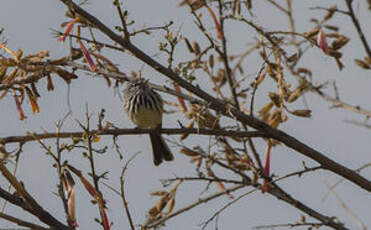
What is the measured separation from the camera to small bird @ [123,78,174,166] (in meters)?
6.81

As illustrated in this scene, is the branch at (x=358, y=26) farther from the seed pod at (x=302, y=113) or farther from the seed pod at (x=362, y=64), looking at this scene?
the seed pod at (x=302, y=113)

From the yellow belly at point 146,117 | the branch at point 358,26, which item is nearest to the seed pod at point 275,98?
the branch at point 358,26

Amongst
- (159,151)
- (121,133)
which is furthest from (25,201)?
(159,151)

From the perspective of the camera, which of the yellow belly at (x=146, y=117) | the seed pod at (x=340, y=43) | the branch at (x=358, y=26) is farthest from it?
the yellow belly at (x=146, y=117)

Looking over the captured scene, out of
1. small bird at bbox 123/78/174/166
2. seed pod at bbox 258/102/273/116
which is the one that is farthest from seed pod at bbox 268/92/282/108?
small bird at bbox 123/78/174/166

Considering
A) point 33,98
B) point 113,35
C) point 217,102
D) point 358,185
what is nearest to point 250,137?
point 217,102

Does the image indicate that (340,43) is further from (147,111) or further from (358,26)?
(147,111)

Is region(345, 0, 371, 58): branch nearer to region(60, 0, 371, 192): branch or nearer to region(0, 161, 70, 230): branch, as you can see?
region(60, 0, 371, 192): branch

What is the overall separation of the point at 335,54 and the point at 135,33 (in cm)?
114

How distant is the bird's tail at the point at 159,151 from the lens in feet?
23.1

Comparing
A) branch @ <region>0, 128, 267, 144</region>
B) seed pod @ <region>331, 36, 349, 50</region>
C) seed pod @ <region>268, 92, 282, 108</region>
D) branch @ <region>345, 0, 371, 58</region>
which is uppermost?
seed pod @ <region>331, 36, 349, 50</region>

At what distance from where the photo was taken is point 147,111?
6.79 metres

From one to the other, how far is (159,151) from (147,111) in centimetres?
46

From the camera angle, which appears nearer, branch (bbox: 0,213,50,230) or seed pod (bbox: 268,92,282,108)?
branch (bbox: 0,213,50,230)
